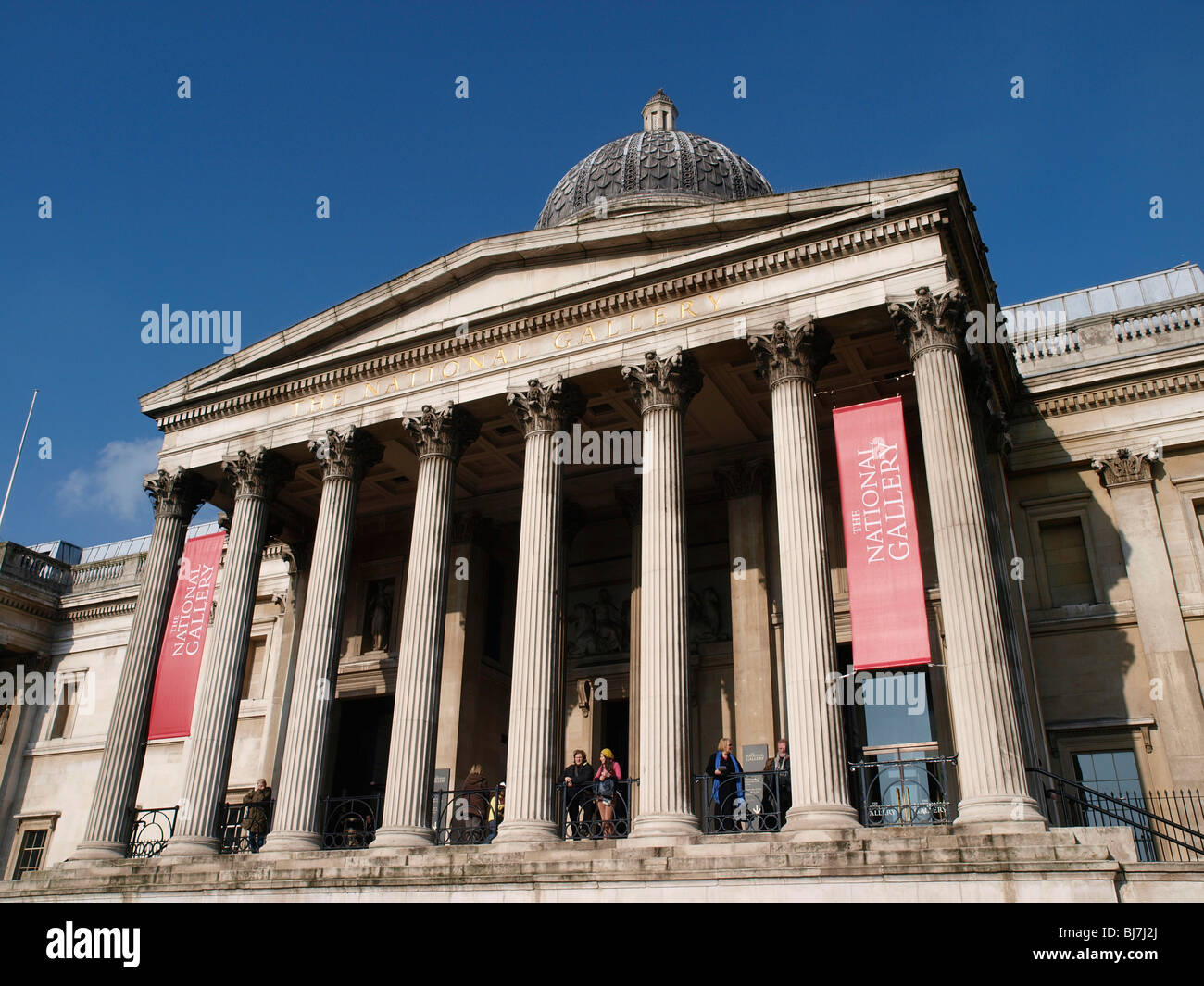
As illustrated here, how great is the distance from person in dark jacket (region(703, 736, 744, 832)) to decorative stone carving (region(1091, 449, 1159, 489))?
35.8 feet

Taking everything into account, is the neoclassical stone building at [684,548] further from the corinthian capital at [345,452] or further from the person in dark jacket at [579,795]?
the person in dark jacket at [579,795]

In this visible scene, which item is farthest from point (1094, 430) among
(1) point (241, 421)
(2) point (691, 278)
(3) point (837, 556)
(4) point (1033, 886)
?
(1) point (241, 421)

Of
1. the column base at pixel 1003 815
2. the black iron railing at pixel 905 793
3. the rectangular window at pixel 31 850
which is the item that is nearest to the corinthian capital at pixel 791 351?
the black iron railing at pixel 905 793

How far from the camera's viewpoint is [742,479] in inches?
878

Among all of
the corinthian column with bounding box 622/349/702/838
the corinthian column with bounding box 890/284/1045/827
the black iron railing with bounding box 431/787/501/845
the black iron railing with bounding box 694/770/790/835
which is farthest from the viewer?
the black iron railing with bounding box 431/787/501/845

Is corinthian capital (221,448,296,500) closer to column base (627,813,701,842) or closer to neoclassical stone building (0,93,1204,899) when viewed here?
neoclassical stone building (0,93,1204,899)

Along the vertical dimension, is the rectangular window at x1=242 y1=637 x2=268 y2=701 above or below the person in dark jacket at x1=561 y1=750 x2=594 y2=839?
above

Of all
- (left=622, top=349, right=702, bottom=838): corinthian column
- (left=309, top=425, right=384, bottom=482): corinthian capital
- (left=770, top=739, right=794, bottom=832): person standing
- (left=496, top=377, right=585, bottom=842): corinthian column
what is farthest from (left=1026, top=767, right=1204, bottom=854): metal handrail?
(left=309, top=425, right=384, bottom=482): corinthian capital

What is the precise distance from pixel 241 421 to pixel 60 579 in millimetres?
17167

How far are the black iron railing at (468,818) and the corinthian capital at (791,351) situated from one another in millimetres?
8615

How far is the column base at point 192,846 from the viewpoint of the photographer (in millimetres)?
18734

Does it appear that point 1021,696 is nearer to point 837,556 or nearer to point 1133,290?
point 837,556

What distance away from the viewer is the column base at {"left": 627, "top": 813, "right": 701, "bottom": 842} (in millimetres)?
14820

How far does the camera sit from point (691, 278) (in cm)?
1870
